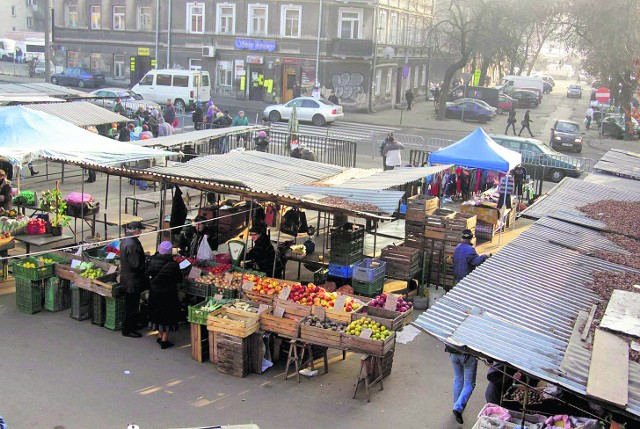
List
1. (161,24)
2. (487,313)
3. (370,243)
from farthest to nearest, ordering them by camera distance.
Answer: (161,24) < (370,243) < (487,313)

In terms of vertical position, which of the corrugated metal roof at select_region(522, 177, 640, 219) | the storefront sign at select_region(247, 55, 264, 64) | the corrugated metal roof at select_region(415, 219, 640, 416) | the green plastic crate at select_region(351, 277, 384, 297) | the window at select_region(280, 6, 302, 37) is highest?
the window at select_region(280, 6, 302, 37)

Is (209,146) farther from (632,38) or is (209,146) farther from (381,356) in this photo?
(632,38)

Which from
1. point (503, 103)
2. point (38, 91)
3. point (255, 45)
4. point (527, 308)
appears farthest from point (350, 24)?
point (527, 308)

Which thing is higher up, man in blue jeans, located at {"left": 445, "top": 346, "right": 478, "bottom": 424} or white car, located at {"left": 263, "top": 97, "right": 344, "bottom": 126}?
white car, located at {"left": 263, "top": 97, "right": 344, "bottom": 126}

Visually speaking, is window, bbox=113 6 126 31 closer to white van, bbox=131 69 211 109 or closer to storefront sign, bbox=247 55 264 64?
storefront sign, bbox=247 55 264 64

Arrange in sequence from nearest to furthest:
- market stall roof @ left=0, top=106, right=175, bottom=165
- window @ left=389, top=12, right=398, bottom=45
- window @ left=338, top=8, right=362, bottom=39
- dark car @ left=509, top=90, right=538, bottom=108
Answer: market stall roof @ left=0, top=106, right=175, bottom=165 < window @ left=338, top=8, right=362, bottom=39 < window @ left=389, top=12, right=398, bottom=45 < dark car @ left=509, top=90, right=538, bottom=108

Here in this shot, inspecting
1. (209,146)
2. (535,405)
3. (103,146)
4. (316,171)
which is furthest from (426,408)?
(209,146)

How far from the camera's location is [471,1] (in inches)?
1893

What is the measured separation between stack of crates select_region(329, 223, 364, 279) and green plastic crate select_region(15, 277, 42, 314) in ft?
16.3

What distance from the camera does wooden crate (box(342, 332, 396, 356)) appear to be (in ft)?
30.7

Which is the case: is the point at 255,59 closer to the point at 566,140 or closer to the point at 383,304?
the point at 566,140

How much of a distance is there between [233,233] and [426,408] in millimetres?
7011

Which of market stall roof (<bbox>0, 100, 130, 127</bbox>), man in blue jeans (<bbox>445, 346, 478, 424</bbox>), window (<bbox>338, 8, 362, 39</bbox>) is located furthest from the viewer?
window (<bbox>338, 8, 362, 39</bbox>)

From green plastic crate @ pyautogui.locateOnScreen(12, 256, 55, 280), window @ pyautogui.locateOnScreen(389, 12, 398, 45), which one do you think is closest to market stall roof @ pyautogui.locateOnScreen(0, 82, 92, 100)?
green plastic crate @ pyautogui.locateOnScreen(12, 256, 55, 280)
